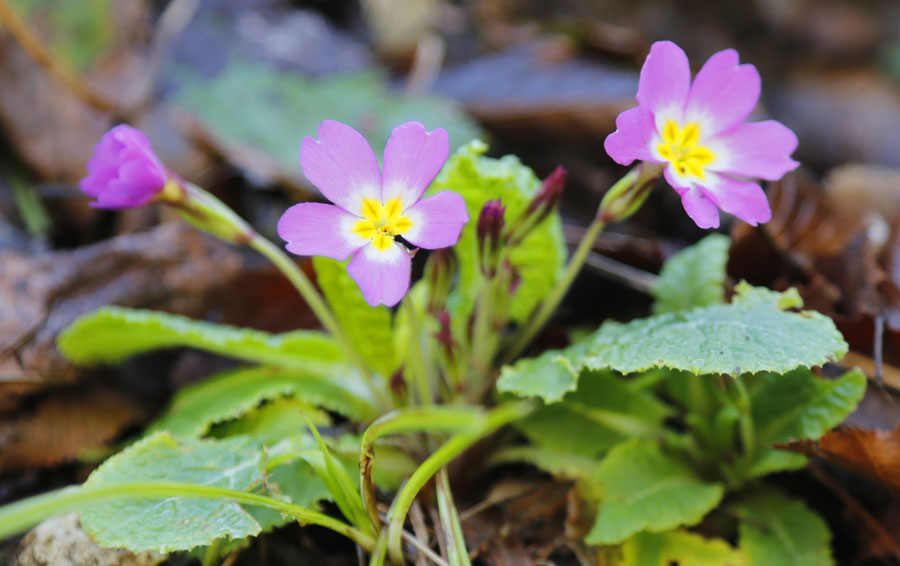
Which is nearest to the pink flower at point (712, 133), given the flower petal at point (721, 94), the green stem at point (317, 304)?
the flower petal at point (721, 94)

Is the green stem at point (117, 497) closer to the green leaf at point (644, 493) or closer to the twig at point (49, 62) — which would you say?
the green leaf at point (644, 493)

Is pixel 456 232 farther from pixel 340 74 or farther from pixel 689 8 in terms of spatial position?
pixel 689 8

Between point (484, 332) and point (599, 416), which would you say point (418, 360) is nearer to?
point (484, 332)

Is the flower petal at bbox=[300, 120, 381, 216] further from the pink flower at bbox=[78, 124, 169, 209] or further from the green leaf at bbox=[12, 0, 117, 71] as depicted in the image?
the green leaf at bbox=[12, 0, 117, 71]

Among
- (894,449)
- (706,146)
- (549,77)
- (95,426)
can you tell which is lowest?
(95,426)

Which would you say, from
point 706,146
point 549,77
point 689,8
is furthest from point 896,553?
point 689,8

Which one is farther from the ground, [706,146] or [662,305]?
[706,146]

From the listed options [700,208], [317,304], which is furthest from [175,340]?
[700,208]
